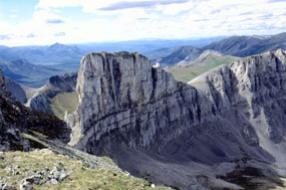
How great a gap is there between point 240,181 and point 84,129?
64.8 meters

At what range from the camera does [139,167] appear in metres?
169

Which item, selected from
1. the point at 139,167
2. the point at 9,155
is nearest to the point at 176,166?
the point at 139,167

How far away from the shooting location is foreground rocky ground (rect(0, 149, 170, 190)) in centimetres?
3516

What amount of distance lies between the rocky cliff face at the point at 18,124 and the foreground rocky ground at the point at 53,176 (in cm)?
1163

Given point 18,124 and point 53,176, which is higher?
point 53,176

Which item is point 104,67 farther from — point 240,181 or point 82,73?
point 240,181

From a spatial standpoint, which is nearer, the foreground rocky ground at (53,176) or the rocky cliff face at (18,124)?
the foreground rocky ground at (53,176)

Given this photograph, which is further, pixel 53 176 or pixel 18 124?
pixel 18 124

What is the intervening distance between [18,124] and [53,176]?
3982cm

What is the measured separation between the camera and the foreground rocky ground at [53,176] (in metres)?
35.2

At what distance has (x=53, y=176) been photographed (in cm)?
3694

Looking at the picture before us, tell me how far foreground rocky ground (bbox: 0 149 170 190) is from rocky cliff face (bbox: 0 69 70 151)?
11626mm

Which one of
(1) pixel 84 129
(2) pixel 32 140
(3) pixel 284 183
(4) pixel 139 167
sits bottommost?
(3) pixel 284 183

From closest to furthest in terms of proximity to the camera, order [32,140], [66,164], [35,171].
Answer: [35,171]
[66,164]
[32,140]
